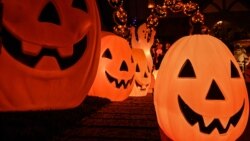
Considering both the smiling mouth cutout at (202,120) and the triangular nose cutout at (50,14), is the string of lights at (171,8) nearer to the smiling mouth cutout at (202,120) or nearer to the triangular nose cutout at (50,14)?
the triangular nose cutout at (50,14)

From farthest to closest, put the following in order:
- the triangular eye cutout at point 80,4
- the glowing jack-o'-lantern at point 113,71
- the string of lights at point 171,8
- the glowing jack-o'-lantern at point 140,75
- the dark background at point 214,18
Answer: the dark background at point 214,18, the glowing jack-o'-lantern at point 140,75, the string of lights at point 171,8, the glowing jack-o'-lantern at point 113,71, the triangular eye cutout at point 80,4

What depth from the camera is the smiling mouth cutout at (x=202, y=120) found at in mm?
1978

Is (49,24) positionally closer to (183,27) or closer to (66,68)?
(66,68)

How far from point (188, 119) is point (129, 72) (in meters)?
2.09

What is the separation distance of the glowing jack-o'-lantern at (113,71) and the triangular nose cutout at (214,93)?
2042mm

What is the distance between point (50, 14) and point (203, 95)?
107 centimetres

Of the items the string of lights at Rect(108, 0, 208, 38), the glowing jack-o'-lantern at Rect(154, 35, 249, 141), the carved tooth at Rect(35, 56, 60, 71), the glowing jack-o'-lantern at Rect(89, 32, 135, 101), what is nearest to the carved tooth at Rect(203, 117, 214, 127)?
the glowing jack-o'-lantern at Rect(154, 35, 249, 141)

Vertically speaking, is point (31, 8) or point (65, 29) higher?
point (31, 8)

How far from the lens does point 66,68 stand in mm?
2125

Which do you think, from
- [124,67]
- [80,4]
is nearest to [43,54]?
[80,4]

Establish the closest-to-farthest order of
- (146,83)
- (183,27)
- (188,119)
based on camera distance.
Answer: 1. (188,119)
2. (146,83)
3. (183,27)

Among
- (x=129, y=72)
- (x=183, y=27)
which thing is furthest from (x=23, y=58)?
(x=183, y=27)

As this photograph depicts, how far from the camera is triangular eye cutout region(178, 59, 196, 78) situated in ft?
6.68

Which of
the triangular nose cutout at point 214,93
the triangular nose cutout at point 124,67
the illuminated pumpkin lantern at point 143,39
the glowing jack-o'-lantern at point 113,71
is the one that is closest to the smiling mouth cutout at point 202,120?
the triangular nose cutout at point 214,93
